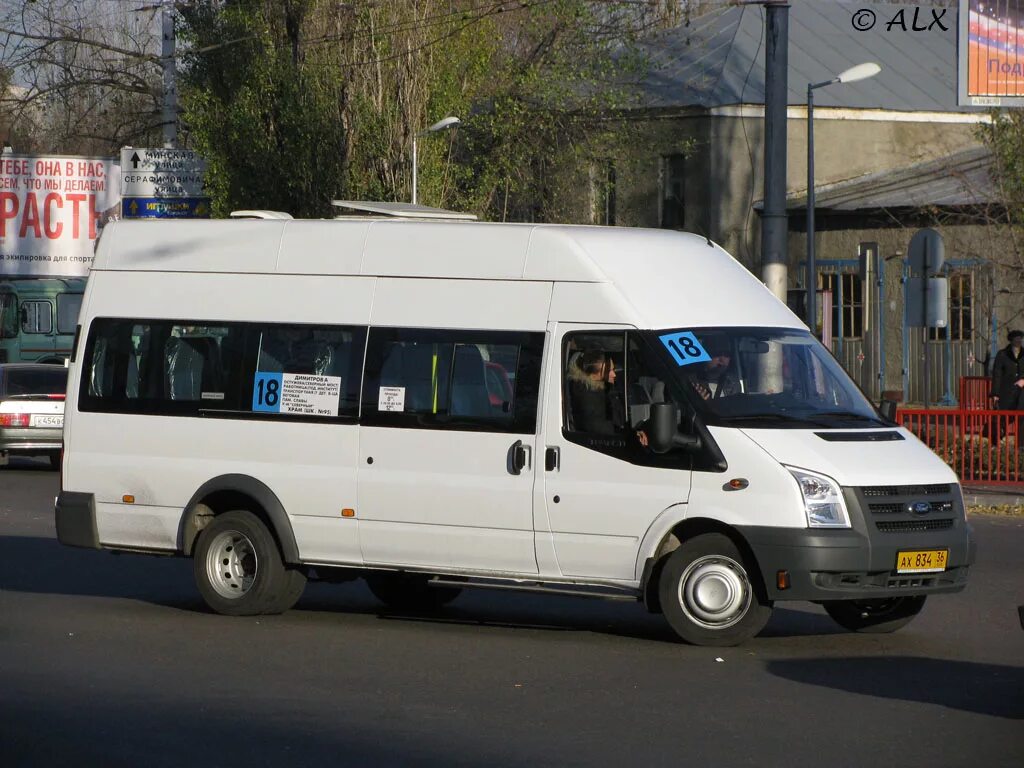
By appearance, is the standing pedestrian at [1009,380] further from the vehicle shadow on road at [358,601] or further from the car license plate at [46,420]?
the car license plate at [46,420]

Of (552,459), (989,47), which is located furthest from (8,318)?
(552,459)

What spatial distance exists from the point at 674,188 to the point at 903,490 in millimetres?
34653

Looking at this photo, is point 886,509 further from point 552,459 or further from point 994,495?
point 994,495

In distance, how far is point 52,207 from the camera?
135 feet

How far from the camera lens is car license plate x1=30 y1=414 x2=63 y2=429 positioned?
2631cm

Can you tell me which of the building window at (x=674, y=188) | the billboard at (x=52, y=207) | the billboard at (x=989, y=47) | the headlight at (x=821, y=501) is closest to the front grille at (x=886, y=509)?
the headlight at (x=821, y=501)

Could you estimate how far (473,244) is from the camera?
11.2 metres

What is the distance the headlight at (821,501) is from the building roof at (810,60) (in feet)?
107

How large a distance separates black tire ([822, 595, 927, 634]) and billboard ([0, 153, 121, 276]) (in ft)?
104

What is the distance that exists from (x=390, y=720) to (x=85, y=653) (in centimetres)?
274

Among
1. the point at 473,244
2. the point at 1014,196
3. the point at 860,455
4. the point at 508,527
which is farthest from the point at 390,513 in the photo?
the point at 1014,196

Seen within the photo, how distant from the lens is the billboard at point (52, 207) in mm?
40719

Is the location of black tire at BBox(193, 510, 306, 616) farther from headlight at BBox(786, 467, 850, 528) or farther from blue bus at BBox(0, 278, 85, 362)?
blue bus at BBox(0, 278, 85, 362)

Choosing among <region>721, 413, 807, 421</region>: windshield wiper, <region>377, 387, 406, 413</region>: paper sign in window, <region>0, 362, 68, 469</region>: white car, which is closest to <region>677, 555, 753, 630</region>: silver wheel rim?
<region>721, 413, 807, 421</region>: windshield wiper
